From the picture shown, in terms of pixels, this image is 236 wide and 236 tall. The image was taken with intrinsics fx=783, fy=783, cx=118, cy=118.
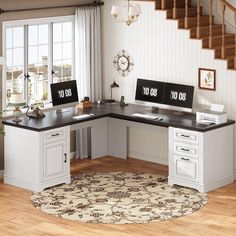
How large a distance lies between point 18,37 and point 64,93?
1.05m

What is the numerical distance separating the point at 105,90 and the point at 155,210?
325cm

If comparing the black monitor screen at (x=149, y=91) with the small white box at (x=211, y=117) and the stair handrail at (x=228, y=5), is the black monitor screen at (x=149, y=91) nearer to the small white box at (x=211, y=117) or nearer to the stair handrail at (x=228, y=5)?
the small white box at (x=211, y=117)

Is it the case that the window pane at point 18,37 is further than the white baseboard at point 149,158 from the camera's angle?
No

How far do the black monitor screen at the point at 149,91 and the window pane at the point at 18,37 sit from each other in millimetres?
1797

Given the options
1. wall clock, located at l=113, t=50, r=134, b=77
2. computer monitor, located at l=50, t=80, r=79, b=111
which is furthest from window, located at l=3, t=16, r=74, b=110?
wall clock, located at l=113, t=50, r=134, b=77

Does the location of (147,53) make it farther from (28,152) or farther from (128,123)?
(28,152)

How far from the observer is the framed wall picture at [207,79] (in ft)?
34.9

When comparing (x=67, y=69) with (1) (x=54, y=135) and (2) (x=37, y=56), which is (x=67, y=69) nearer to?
(2) (x=37, y=56)

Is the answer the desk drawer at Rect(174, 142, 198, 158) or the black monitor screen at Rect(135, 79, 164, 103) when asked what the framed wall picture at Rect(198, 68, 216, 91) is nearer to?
the black monitor screen at Rect(135, 79, 164, 103)

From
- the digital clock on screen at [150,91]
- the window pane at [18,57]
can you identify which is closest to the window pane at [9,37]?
the window pane at [18,57]

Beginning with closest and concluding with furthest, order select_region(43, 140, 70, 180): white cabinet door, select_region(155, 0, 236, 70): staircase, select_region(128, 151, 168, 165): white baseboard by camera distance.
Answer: select_region(43, 140, 70, 180): white cabinet door
select_region(155, 0, 236, 70): staircase
select_region(128, 151, 168, 165): white baseboard

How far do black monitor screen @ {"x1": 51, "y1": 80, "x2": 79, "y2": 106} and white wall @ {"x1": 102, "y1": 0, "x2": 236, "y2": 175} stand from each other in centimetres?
75

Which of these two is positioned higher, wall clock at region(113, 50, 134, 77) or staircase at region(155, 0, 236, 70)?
staircase at region(155, 0, 236, 70)

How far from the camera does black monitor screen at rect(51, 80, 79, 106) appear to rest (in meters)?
11.2
